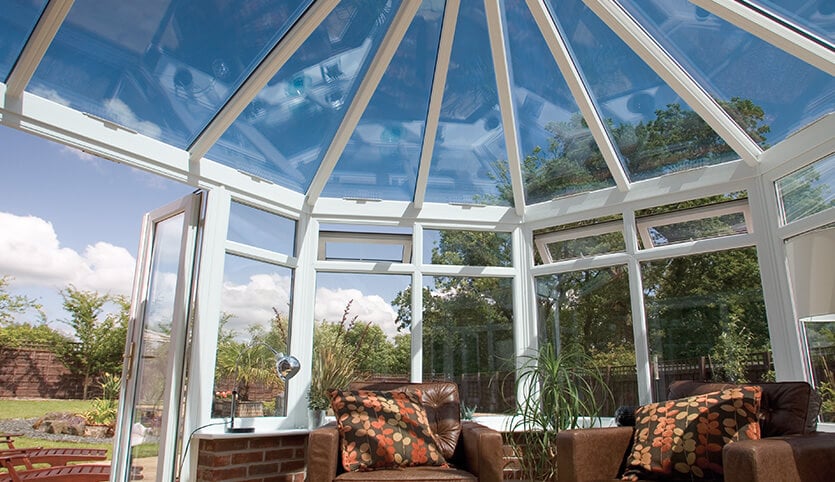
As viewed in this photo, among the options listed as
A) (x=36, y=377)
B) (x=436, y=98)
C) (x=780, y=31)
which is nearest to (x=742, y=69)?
(x=780, y=31)

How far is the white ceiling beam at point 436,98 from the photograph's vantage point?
3.85m

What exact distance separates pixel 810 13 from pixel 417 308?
138 inches

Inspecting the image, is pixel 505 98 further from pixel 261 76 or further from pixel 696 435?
pixel 696 435

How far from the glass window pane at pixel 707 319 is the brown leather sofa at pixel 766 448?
102cm

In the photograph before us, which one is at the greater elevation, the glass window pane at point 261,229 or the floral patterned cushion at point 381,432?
the glass window pane at point 261,229

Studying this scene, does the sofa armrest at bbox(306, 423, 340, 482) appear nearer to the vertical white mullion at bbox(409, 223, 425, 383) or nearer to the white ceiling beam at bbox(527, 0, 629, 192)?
the vertical white mullion at bbox(409, 223, 425, 383)

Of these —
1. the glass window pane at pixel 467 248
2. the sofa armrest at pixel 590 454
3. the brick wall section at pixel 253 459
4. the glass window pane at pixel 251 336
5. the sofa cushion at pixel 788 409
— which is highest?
the glass window pane at pixel 467 248

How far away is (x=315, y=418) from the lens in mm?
4395

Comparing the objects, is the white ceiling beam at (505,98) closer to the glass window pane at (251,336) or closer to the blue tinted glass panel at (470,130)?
the blue tinted glass panel at (470,130)

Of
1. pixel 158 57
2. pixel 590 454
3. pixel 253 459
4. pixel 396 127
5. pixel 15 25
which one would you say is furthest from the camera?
pixel 396 127

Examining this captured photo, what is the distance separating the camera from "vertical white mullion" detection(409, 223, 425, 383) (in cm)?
494

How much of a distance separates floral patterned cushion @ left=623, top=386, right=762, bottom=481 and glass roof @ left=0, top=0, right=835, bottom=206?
2.14 meters

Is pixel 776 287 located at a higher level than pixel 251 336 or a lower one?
higher

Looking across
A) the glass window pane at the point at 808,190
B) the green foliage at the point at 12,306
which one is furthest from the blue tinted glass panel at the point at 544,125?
the green foliage at the point at 12,306
